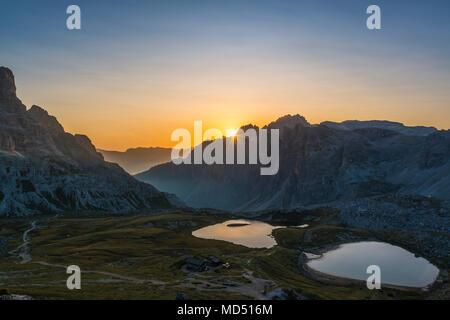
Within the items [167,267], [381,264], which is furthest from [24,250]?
[381,264]

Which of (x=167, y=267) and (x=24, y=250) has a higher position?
(x=167, y=267)

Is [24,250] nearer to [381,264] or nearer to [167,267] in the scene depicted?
[167,267]

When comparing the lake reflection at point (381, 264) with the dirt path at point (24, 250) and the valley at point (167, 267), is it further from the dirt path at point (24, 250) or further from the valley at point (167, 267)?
the dirt path at point (24, 250)

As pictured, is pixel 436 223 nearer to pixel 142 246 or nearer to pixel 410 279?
pixel 410 279

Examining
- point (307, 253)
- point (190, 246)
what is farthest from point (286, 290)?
point (190, 246)

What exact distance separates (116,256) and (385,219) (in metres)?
142

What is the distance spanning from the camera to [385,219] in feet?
613

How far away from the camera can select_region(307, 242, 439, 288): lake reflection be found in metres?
104

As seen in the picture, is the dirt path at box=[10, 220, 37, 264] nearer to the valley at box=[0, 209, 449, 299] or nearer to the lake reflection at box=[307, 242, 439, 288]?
the valley at box=[0, 209, 449, 299]

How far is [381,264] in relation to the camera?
11938 cm

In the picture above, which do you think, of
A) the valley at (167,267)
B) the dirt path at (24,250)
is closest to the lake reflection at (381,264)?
the valley at (167,267)

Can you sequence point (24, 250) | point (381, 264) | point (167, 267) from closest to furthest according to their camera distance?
point (167, 267) → point (381, 264) → point (24, 250)

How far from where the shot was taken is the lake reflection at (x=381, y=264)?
104m

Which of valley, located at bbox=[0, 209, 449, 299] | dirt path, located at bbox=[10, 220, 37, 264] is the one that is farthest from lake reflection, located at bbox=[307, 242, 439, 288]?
dirt path, located at bbox=[10, 220, 37, 264]
